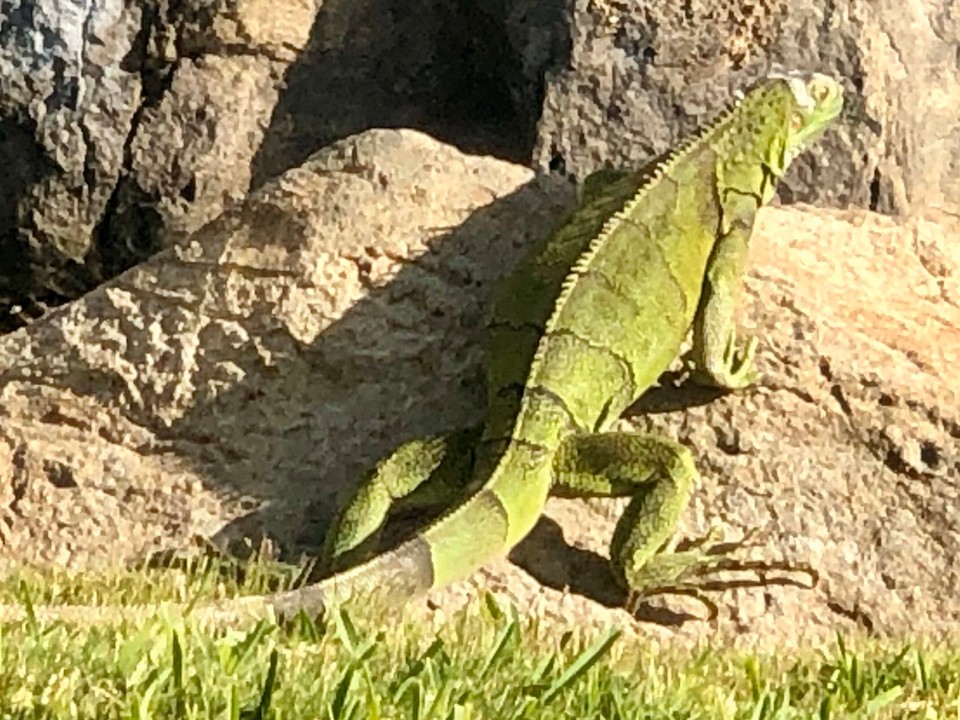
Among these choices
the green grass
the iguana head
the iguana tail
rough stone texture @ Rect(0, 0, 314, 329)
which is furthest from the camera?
rough stone texture @ Rect(0, 0, 314, 329)

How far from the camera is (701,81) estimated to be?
26.9 feet

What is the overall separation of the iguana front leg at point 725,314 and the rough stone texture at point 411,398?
0.12m

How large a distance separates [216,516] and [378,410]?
681 millimetres

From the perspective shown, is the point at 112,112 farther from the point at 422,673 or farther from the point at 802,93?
the point at 422,673

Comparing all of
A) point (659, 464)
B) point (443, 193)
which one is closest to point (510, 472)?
point (659, 464)

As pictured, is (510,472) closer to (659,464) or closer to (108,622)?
(659,464)

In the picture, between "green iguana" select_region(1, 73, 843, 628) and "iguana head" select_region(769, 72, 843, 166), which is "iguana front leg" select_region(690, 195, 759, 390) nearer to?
"green iguana" select_region(1, 73, 843, 628)

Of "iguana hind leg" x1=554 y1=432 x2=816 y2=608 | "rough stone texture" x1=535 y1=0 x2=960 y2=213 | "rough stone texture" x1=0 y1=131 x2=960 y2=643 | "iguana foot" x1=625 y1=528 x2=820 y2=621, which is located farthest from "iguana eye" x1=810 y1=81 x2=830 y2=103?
"iguana foot" x1=625 y1=528 x2=820 y2=621

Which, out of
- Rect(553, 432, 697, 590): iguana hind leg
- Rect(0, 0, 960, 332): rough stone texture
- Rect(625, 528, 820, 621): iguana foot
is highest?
Rect(0, 0, 960, 332): rough stone texture

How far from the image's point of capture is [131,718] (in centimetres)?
370

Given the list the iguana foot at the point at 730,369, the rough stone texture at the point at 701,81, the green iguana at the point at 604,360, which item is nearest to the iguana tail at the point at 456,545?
the green iguana at the point at 604,360

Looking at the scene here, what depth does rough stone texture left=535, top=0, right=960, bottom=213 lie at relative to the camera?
321 inches

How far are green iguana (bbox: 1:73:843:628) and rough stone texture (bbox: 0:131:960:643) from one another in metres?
0.21

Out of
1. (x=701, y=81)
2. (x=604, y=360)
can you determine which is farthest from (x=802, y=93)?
(x=604, y=360)
